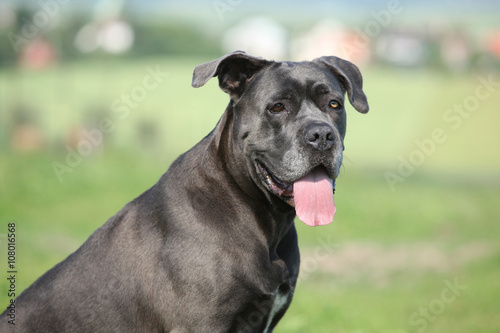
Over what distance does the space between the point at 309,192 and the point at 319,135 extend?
357mm

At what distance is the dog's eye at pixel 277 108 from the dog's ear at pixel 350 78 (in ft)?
1.60

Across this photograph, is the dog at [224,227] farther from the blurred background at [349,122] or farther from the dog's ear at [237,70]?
the blurred background at [349,122]

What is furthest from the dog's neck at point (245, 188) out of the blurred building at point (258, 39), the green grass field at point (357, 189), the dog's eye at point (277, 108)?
the blurred building at point (258, 39)

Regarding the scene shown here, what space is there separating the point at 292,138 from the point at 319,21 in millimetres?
13106

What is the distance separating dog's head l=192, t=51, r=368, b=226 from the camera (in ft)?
12.8

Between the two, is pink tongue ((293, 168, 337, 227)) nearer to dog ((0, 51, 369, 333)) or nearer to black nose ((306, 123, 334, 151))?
dog ((0, 51, 369, 333))

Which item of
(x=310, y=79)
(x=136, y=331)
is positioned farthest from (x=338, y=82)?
(x=136, y=331)

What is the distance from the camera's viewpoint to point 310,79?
13.5 ft

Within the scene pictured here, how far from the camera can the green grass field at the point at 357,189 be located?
25.7 ft

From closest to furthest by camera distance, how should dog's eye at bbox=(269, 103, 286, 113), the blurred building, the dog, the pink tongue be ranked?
the dog, the pink tongue, dog's eye at bbox=(269, 103, 286, 113), the blurred building

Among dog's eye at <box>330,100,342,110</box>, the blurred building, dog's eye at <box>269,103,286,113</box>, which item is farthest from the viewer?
→ the blurred building

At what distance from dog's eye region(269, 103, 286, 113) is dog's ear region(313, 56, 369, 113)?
49cm

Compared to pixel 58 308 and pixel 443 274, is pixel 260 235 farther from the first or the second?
pixel 443 274

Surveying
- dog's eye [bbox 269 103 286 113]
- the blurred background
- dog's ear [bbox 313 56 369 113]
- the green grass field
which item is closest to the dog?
dog's eye [bbox 269 103 286 113]
